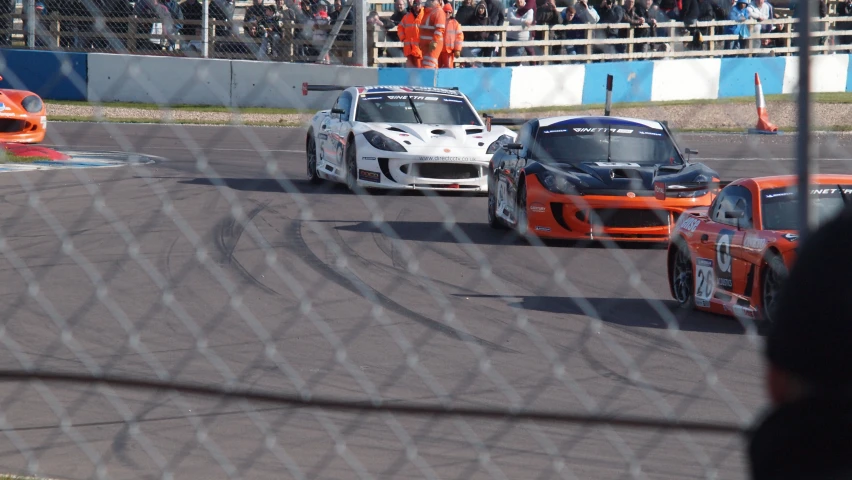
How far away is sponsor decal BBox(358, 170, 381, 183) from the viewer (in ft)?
37.7

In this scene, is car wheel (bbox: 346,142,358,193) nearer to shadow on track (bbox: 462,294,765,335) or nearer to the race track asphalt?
the race track asphalt

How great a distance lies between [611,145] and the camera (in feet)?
30.5

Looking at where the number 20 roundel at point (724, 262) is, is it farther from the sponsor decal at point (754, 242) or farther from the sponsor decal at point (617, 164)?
the sponsor decal at point (617, 164)

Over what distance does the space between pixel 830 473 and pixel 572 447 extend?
3.05m

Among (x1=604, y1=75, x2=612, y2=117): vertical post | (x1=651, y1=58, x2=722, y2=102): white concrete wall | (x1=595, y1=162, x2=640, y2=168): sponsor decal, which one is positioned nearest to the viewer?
(x1=651, y1=58, x2=722, y2=102): white concrete wall

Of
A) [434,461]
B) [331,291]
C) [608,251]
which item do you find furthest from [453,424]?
[608,251]

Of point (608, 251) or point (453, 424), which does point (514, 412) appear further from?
point (608, 251)

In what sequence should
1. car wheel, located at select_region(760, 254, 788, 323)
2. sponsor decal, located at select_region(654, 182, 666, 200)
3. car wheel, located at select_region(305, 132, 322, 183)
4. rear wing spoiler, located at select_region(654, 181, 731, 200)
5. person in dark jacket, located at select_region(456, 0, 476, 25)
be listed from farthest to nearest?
1. car wheel, located at select_region(305, 132, 322, 183)
2. rear wing spoiler, located at select_region(654, 181, 731, 200)
3. sponsor decal, located at select_region(654, 182, 666, 200)
4. car wheel, located at select_region(760, 254, 788, 323)
5. person in dark jacket, located at select_region(456, 0, 476, 25)

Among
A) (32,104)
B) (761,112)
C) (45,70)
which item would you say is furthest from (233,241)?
(32,104)

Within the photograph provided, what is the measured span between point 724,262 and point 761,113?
143 inches

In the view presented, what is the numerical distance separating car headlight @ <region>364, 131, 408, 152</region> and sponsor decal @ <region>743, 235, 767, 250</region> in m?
5.10

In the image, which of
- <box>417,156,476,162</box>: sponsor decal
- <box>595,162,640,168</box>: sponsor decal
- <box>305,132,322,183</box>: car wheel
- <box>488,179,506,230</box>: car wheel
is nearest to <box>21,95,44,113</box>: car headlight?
<box>305,132,322,183</box>: car wheel

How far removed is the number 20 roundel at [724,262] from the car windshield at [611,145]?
1.63 m

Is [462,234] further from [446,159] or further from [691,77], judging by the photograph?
[691,77]
